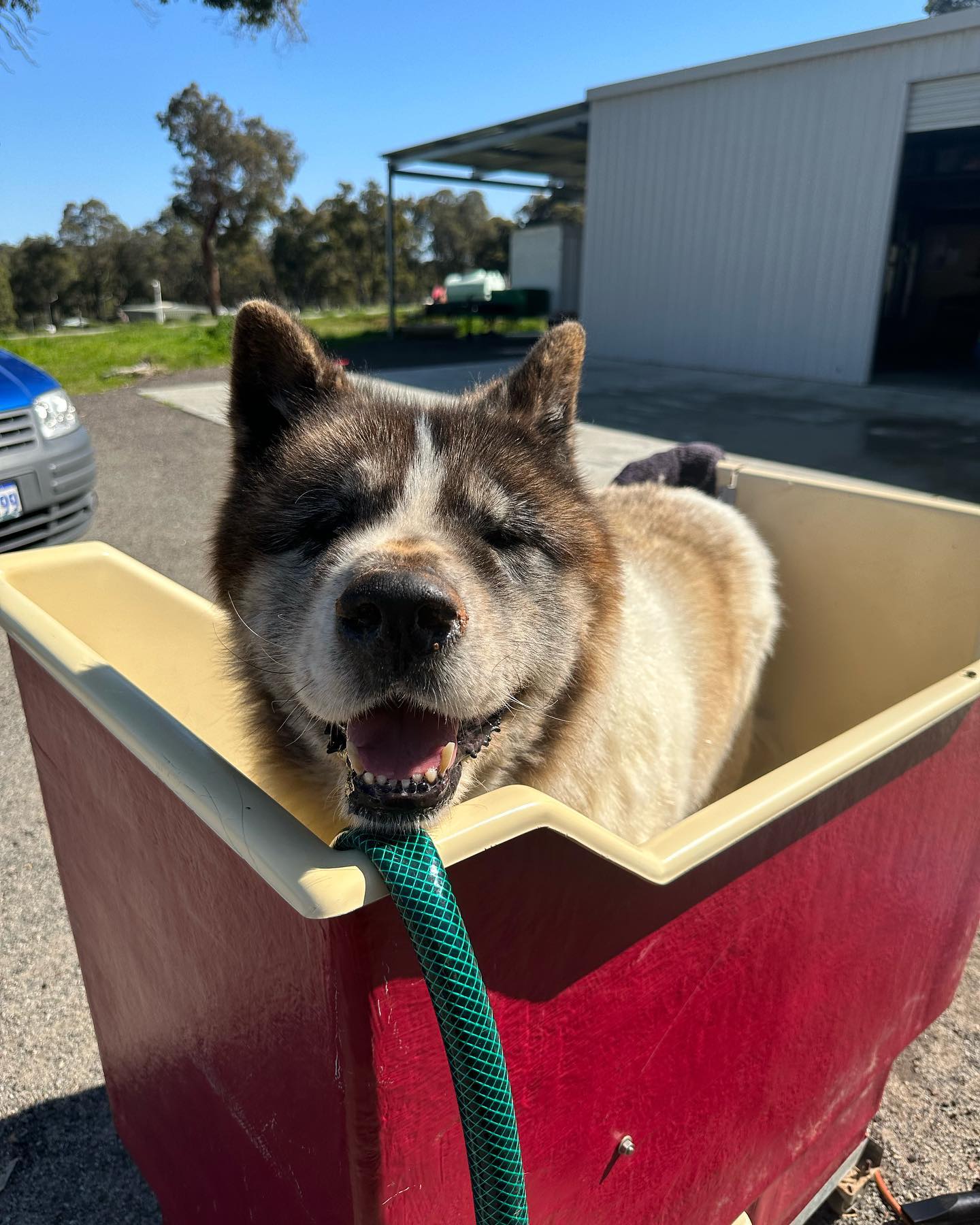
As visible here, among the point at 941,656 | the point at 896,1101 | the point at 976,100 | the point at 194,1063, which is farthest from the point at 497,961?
the point at 976,100

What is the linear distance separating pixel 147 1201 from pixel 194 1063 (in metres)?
0.91

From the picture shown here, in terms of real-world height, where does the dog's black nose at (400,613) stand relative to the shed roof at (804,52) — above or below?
below

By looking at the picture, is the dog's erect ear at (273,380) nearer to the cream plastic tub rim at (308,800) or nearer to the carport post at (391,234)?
the cream plastic tub rim at (308,800)

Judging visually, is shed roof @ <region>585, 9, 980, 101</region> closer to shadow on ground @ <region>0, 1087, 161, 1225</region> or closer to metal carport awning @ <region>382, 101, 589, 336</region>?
metal carport awning @ <region>382, 101, 589, 336</region>

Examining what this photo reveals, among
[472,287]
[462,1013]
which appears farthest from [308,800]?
[472,287]

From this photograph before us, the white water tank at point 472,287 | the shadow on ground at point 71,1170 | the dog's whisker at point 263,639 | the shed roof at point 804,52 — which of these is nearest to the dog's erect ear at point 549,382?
the dog's whisker at point 263,639

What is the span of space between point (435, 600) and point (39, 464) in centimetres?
536

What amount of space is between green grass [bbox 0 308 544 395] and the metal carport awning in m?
3.96

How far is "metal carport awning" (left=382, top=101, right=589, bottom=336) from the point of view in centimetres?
1917

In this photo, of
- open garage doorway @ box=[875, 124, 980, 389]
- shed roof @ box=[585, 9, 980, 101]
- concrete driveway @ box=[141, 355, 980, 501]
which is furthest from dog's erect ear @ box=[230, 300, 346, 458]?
open garage doorway @ box=[875, 124, 980, 389]

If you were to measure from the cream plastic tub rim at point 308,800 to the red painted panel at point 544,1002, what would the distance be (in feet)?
0.19

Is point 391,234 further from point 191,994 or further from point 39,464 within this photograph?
point 191,994

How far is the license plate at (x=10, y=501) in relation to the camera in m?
5.49

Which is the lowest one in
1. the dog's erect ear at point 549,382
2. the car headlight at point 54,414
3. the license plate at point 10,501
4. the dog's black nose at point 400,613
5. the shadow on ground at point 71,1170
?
the shadow on ground at point 71,1170
